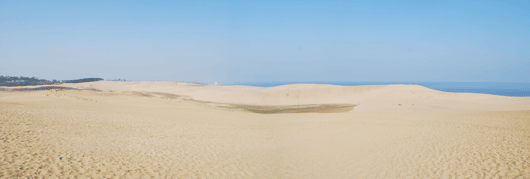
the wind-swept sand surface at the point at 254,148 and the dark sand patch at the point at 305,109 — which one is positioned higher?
the wind-swept sand surface at the point at 254,148

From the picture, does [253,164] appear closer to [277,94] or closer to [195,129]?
[195,129]

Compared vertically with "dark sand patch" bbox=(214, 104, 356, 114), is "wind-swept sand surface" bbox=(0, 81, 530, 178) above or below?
above

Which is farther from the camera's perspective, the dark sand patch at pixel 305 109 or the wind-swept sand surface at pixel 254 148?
the dark sand patch at pixel 305 109

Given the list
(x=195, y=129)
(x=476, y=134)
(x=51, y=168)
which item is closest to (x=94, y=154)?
(x=51, y=168)

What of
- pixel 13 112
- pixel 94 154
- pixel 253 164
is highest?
pixel 13 112

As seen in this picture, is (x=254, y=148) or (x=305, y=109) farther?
(x=305, y=109)

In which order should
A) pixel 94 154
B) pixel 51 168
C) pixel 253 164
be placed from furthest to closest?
pixel 253 164 → pixel 94 154 → pixel 51 168

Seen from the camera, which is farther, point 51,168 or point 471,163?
point 471,163

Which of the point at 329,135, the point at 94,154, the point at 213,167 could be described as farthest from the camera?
the point at 329,135

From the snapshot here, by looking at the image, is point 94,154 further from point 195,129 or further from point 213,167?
point 195,129

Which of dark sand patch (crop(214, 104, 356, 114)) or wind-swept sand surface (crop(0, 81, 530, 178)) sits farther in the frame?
dark sand patch (crop(214, 104, 356, 114))

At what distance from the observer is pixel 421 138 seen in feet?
34.2

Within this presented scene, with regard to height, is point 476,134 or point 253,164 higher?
point 476,134

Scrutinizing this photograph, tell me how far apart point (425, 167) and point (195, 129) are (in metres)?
9.60
